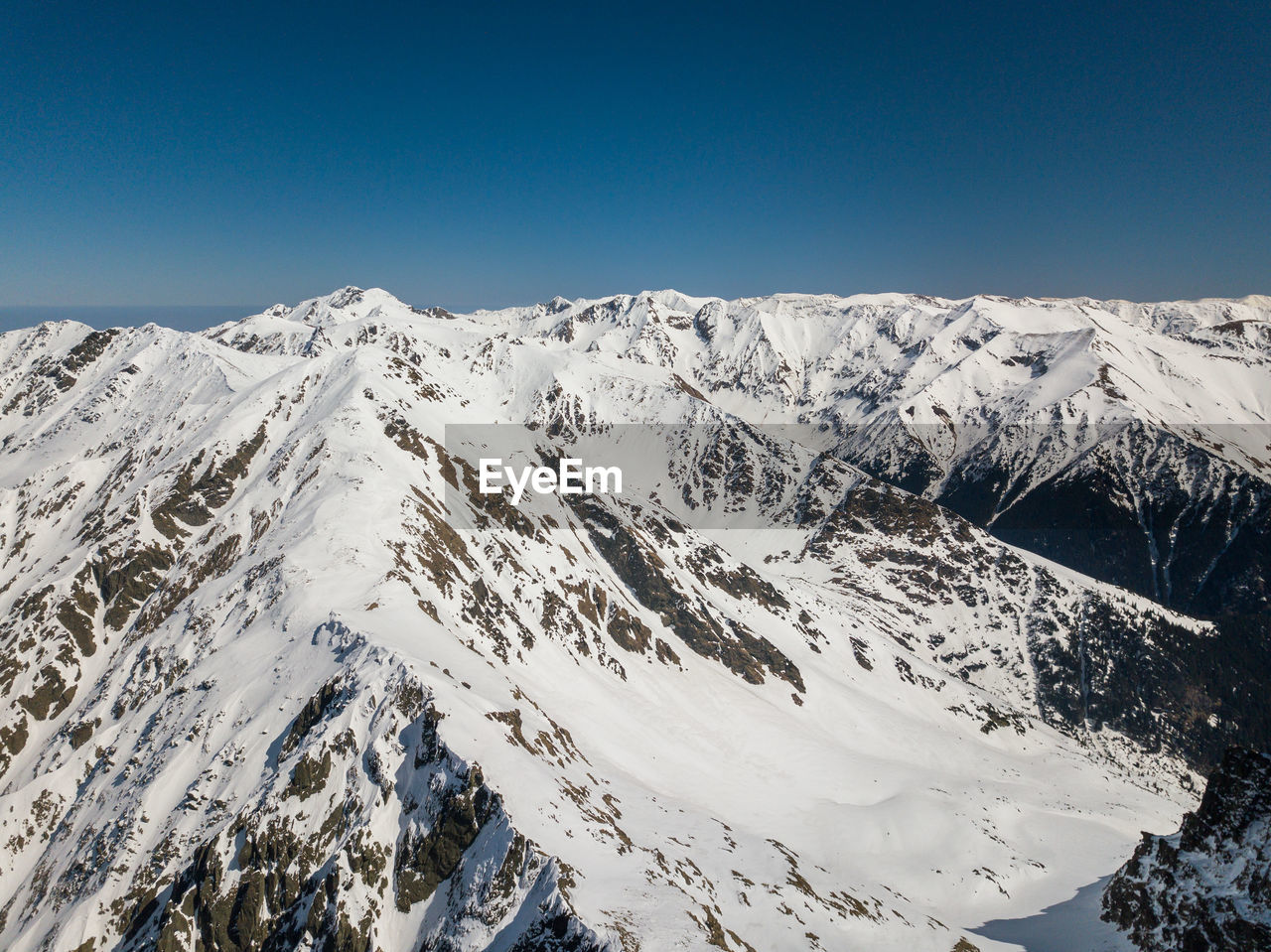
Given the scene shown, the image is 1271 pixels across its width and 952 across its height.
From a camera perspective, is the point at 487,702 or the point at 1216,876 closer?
the point at 1216,876

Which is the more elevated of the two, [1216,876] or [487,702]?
[487,702]

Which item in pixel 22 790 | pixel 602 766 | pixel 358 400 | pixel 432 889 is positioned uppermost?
pixel 358 400

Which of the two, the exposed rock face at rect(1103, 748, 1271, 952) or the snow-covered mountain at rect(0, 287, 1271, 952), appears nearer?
the exposed rock face at rect(1103, 748, 1271, 952)

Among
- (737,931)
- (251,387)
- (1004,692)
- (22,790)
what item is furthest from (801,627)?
(251,387)

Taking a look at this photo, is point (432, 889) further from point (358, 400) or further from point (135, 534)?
point (358, 400)
